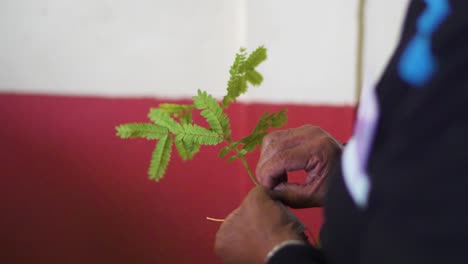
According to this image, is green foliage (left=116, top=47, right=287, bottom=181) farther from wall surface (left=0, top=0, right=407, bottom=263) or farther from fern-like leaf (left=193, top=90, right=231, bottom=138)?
wall surface (left=0, top=0, right=407, bottom=263)

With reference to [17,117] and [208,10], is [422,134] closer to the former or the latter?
[208,10]

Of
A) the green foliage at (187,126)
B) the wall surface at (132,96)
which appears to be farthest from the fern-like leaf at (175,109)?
the wall surface at (132,96)

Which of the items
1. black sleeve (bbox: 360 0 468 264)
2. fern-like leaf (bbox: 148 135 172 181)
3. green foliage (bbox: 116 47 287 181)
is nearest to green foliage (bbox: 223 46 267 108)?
green foliage (bbox: 116 47 287 181)

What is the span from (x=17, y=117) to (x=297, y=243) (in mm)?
1011

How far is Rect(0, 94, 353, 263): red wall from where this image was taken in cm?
122

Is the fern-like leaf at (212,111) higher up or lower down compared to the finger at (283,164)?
higher up

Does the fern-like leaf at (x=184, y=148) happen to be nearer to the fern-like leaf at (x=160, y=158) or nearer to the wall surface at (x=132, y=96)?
the fern-like leaf at (x=160, y=158)

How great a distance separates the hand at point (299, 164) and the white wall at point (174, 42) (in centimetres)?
66

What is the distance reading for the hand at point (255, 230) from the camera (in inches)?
18.1

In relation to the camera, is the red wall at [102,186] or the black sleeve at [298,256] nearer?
the black sleeve at [298,256]

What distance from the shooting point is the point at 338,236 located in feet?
1.08

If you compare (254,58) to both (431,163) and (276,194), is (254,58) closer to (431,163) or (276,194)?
(276,194)

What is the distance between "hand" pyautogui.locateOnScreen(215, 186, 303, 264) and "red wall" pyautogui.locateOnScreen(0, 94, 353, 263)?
0.70 meters

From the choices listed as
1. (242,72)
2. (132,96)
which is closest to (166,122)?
(242,72)
